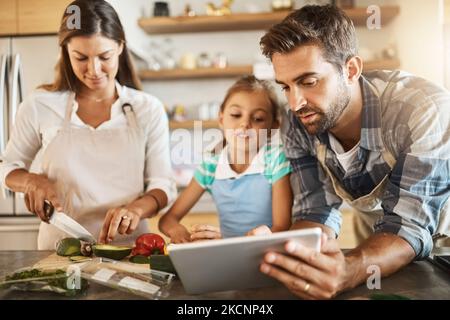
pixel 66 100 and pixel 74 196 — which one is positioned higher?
pixel 66 100

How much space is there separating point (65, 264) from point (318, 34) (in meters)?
0.69

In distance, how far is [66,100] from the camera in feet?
3.70

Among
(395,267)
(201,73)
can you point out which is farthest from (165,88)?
(395,267)

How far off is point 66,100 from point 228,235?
0.57 meters

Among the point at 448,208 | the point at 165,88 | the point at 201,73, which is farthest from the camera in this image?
the point at 165,88

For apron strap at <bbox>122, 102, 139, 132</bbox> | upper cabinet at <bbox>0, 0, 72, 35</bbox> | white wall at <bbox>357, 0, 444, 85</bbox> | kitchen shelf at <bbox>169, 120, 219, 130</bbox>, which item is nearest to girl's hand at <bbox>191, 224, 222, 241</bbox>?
apron strap at <bbox>122, 102, 139, 132</bbox>

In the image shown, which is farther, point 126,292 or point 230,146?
point 230,146

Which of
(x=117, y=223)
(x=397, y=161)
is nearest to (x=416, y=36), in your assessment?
(x=397, y=161)

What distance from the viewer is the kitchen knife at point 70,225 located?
0.92m

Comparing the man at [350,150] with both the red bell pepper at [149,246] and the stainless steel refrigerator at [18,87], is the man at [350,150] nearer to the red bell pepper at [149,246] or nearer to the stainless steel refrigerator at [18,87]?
the red bell pepper at [149,246]

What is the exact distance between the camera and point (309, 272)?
64 centimetres
